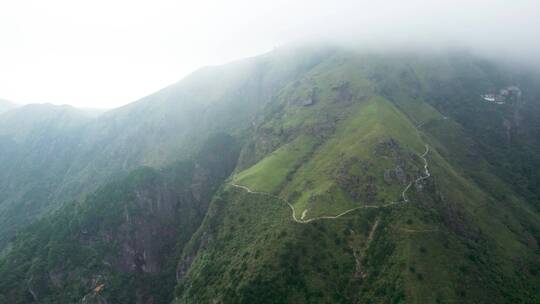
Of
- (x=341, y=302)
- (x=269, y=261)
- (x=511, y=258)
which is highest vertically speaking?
(x=269, y=261)

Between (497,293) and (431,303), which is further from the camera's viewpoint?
(497,293)

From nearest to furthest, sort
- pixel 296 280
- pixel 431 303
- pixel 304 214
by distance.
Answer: pixel 431 303 < pixel 296 280 < pixel 304 214

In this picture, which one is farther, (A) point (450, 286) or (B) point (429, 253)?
(B) point (429, 253)

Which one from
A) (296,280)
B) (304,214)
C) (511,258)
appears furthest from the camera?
(304,214)

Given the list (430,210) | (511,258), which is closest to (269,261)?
(430,210)

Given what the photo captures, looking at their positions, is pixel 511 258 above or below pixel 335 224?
below

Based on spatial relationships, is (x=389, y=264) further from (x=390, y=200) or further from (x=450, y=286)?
(x=390, y=200)

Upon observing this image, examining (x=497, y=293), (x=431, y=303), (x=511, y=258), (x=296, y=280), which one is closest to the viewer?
(x=431, y=303)

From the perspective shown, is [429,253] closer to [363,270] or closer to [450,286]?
[450,286]

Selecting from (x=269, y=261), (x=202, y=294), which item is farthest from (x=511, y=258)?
(x=202, y=294)
